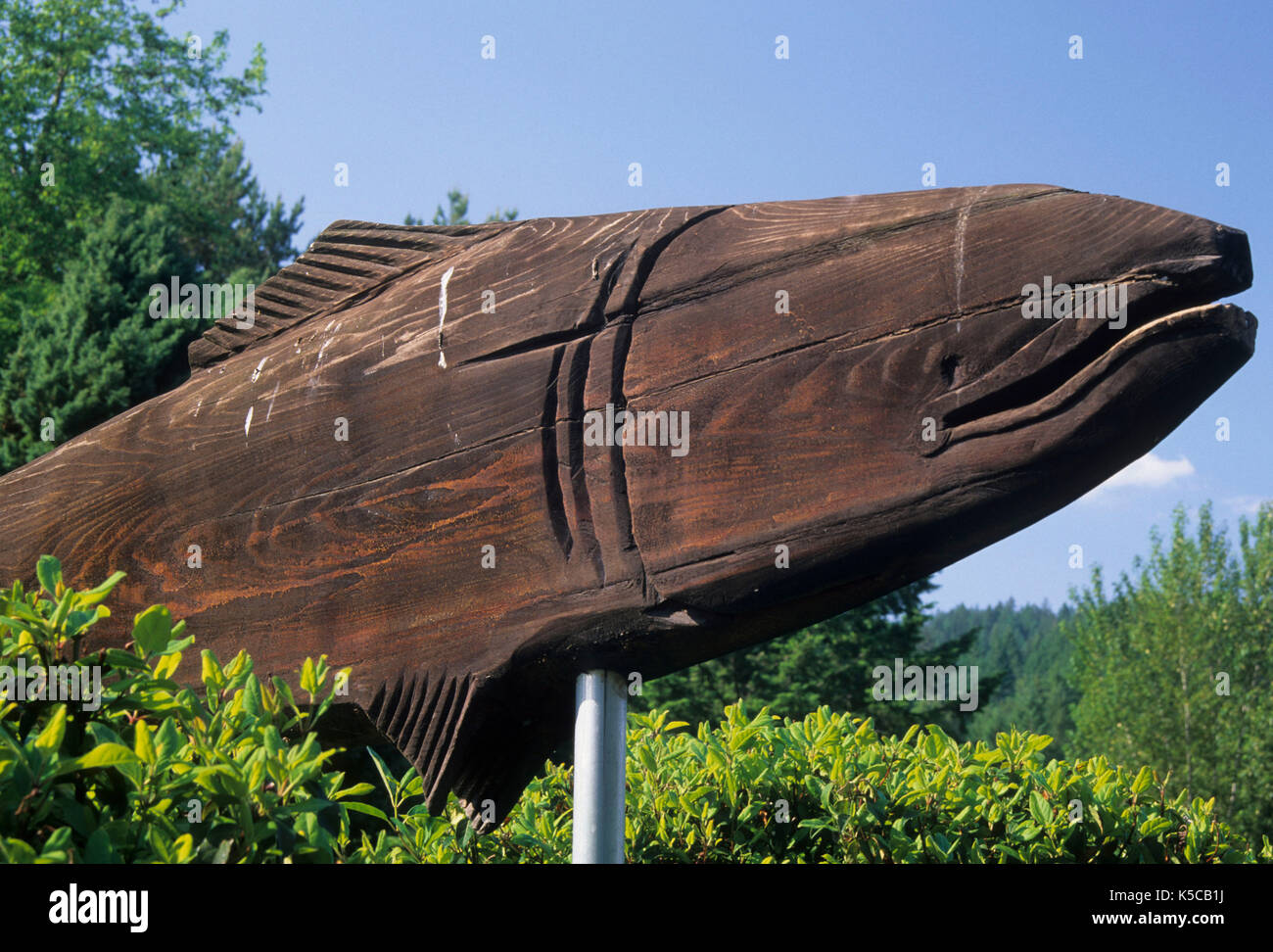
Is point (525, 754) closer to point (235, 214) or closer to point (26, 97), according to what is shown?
point (26, 97)

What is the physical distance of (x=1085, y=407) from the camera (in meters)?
1.64

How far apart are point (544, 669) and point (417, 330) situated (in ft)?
2.76

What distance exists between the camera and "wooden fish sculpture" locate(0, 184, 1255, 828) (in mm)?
1676

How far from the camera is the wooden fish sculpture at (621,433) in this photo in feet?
5.50

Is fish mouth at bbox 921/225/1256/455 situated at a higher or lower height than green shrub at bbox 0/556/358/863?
higher

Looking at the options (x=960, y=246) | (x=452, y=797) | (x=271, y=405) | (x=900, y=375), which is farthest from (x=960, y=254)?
(x=452, y=797)

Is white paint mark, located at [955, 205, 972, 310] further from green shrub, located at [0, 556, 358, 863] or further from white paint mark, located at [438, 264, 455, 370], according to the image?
green shrub, located at [0, 556, 358, 863]

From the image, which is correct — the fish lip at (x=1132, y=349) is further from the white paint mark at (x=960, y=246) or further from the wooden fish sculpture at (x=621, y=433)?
the white paint mark at (x=960, y=246)

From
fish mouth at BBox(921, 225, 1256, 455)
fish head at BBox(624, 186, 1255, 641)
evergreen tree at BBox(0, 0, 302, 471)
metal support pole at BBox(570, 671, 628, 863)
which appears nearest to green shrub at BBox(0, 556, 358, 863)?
metal support pole at BBox(570, 671, 628, 863)

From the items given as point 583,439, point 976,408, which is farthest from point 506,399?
point 976,408

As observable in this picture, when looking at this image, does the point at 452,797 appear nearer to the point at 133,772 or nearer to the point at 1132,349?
the point at 133,772

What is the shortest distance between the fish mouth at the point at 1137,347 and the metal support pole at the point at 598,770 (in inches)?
32.9

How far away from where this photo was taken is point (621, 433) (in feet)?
6.52

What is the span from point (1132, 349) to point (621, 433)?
36.0 inches
